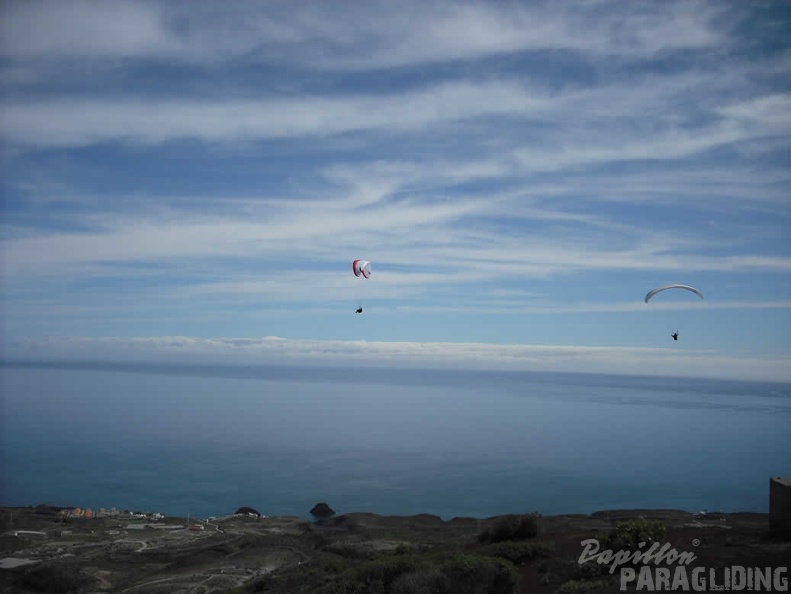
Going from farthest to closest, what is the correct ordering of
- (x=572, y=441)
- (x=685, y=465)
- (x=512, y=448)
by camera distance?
(x=572, y=441), (x=512, y=448), (x=685, y=465)

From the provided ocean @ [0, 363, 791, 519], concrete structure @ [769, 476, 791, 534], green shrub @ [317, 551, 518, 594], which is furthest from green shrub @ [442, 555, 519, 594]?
ocean @ [0, 363, 791, 519]

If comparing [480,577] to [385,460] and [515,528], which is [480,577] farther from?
[385,460]

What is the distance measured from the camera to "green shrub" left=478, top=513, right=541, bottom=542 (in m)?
21.4

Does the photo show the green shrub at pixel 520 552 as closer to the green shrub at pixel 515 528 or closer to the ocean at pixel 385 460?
the green shrub at pixel 515 528

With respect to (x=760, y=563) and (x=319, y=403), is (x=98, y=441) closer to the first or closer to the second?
(x=319, y=403)

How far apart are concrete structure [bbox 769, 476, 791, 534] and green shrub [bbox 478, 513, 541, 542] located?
7.74 metres

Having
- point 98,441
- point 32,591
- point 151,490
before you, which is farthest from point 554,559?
point 98,441

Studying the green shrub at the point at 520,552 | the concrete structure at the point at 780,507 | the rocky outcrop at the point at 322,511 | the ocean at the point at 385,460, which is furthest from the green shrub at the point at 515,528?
the rocky outcrop at the point at 322,511

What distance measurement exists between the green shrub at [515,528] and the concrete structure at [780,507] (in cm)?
774

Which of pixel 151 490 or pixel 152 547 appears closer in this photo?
pixel 152 547

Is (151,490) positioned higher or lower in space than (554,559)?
lower

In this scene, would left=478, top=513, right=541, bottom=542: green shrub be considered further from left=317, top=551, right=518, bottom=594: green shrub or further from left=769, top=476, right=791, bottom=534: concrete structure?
left=769, top=476, right=791, bottom=534: concrete structure

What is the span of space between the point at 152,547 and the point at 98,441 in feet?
241

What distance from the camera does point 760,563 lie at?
1394 cm
